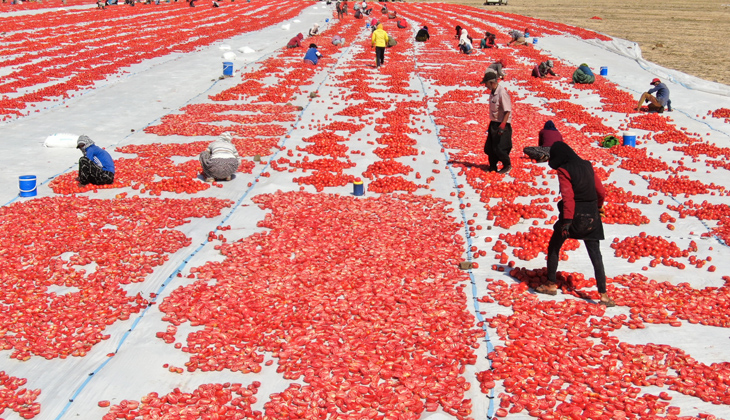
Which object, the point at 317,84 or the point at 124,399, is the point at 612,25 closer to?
the point at 317,84

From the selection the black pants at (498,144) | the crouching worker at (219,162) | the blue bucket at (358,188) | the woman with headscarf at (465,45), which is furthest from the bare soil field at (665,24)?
the crouching worker at (219,162)

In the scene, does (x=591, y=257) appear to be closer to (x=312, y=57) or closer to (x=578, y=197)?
(x=578, y=197)

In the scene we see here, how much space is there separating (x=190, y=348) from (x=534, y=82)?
74.6 ft

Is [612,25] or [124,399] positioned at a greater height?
[612,25]

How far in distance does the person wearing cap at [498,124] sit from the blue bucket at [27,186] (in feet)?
33.2

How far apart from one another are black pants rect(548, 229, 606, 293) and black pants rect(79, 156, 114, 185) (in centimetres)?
974

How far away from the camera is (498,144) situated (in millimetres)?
13375

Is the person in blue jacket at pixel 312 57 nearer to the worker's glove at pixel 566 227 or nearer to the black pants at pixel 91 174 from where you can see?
the black pants at pixel 91 174

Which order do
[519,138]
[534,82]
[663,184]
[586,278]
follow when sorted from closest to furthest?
[586,278]
[663,184]
[519,138]
[534,82]

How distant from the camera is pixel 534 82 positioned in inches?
1022

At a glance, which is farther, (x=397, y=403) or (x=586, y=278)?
(x=586, y=278)

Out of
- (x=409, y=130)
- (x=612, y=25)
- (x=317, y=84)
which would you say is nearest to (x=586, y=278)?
(x=409, y=130)

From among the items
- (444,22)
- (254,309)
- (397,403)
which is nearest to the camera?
(397,403)

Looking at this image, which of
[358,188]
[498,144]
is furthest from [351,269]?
[498,144]
